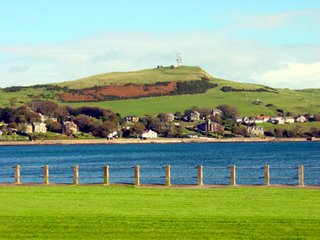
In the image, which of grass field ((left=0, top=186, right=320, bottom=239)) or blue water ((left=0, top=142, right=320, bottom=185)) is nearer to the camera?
grass field ((left=0, top=186, right=320, bottom=239))

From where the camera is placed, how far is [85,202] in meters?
23.1

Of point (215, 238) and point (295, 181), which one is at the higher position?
point (215, 238)

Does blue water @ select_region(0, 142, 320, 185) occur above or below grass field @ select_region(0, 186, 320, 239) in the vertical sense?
below

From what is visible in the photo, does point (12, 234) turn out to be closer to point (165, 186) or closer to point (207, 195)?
point (207, 195)

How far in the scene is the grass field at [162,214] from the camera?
17.4 meters

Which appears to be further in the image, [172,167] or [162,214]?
[172,167]

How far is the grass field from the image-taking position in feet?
57.0

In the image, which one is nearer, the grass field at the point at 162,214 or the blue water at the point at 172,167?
the grass field at the point at 162,214

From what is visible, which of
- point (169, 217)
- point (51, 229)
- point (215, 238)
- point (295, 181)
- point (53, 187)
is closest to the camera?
point (215, 238)

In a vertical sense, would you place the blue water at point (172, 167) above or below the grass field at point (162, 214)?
below

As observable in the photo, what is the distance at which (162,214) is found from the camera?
65.3 feet

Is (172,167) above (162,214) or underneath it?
above

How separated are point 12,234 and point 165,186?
40.5 feet

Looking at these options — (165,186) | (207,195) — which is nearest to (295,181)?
(165,186)
